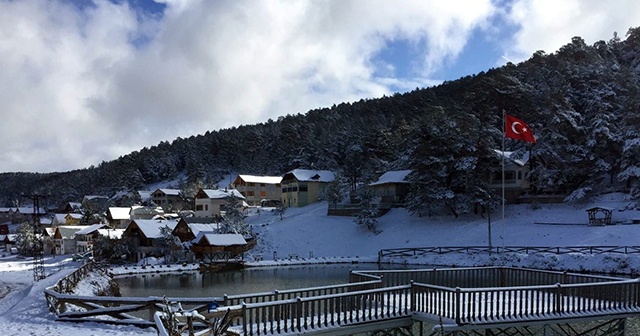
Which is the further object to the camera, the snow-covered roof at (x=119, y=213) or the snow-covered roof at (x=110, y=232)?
the snow-covered roof at (x=119, y=213)

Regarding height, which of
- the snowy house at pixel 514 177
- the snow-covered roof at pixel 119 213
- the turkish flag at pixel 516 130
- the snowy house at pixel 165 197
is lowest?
the snow-covered roof at pixel 119 213

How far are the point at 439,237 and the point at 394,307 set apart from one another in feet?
122

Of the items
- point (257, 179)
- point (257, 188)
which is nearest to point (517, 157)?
point (257, 188)

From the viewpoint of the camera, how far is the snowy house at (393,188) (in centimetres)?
6144

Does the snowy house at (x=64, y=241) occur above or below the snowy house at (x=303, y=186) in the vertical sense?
below

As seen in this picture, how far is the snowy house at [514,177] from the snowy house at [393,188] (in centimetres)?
1045

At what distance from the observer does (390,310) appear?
14289mm

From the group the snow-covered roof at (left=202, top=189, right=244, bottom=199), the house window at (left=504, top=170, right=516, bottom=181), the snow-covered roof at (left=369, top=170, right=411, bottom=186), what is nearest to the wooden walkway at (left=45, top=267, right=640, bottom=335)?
the house window at (left=504, top=170, right=516, bottom=181)

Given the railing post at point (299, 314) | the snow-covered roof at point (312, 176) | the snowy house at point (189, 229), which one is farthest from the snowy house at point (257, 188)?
the railing post at point (299, 314)

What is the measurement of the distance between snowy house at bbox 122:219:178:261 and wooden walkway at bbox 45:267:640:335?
1477 inches

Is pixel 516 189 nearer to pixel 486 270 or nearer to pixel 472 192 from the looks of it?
pixel 472 192

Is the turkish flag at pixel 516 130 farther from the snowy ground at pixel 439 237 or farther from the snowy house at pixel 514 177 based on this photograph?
the snowy house at pixel 514 177

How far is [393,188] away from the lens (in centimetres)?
6231

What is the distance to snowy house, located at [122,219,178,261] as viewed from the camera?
54.5m
